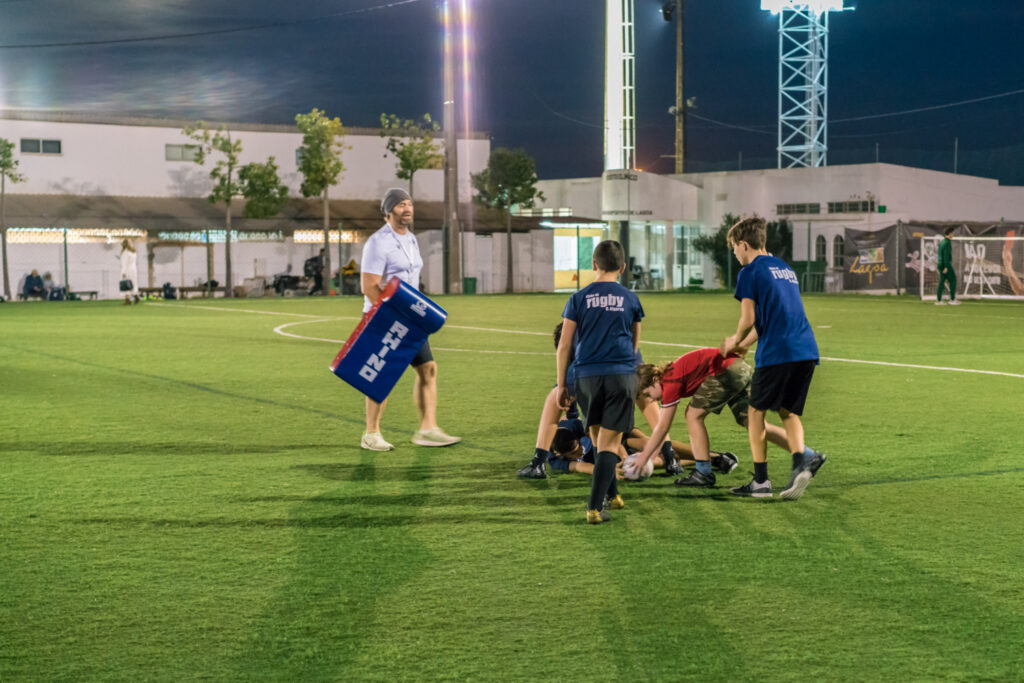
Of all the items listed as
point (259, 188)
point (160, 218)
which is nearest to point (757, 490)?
point (259, 188)

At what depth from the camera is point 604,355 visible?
230 inches

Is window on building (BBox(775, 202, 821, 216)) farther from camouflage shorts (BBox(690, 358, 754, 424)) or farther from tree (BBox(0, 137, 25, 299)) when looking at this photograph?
camouflage shorts (BBox(690, 358, 754, 424))

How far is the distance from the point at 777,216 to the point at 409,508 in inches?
1897

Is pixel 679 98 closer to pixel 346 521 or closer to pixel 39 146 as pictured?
pixel 39 146

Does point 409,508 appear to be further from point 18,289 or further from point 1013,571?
point 18,289

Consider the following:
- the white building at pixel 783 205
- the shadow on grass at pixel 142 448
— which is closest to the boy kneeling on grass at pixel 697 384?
the shadow on grass at pixel 142 448

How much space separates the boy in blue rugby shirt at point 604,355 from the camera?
586 cm

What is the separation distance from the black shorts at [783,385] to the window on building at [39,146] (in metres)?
49.8

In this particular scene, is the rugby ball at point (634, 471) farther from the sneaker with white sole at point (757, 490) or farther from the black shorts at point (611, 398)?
the black shorts at point (611, 398)

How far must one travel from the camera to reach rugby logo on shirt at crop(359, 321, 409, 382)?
320 inches

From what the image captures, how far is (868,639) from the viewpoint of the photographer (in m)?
4.16

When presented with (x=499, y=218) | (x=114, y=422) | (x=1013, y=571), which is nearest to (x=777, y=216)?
(x=499, y=218)

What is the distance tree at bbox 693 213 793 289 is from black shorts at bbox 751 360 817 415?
138 ft

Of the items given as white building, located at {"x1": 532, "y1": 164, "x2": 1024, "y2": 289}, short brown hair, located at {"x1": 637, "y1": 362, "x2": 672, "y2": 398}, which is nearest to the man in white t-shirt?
short brown hair, located at {"x1": 637, "y1": 362, "x2": 672, "y2": 398}
